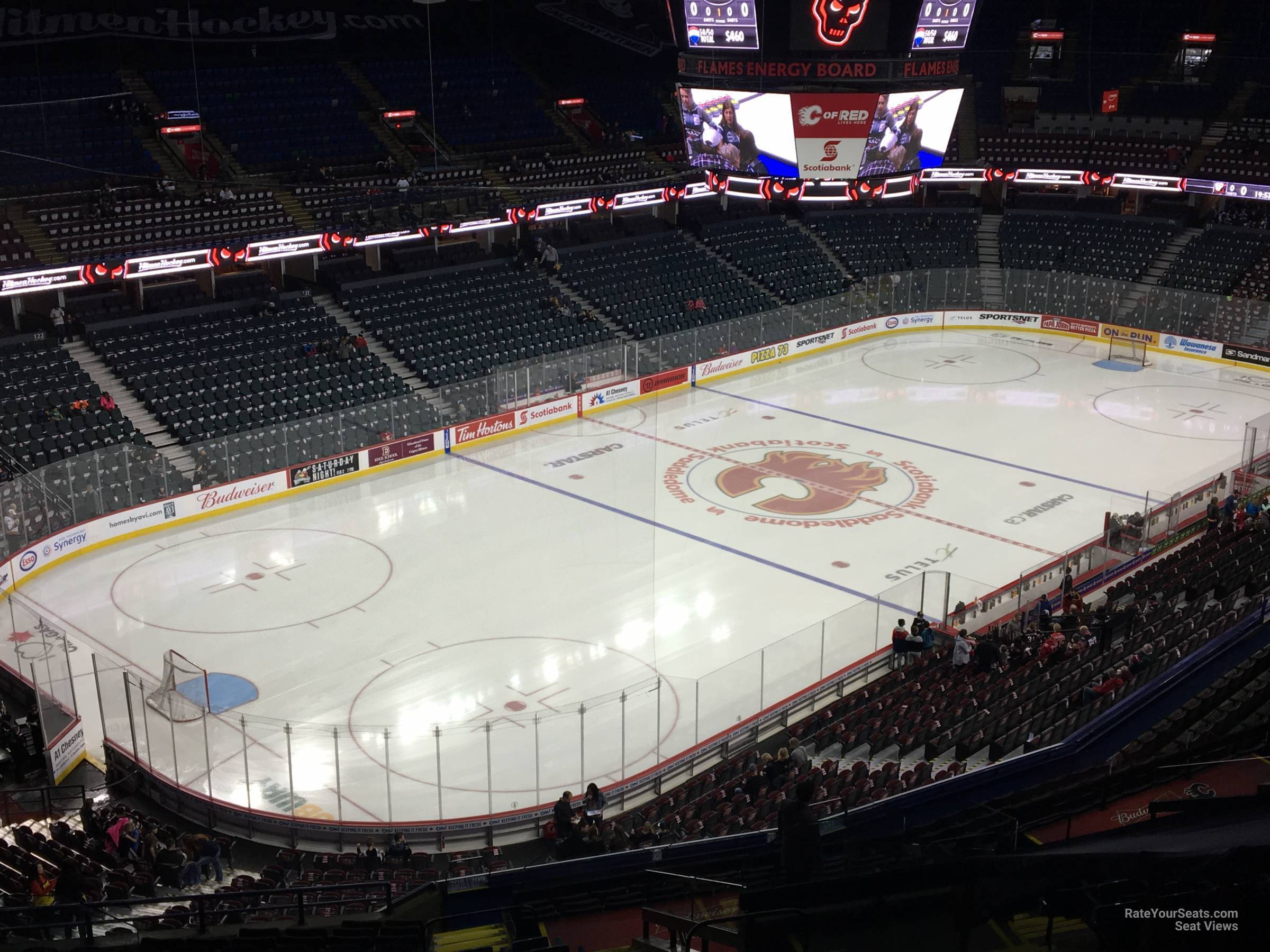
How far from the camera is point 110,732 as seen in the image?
16.8m

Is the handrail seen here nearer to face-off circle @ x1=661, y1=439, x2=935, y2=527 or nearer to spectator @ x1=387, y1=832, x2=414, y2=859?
spectator @ x1=387, y1=832, x2=414, y2=859

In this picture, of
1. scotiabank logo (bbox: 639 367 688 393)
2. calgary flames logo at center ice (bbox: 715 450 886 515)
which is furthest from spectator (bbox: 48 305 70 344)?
calgary flames logo at center ice (bbox: 715 450 886 515)

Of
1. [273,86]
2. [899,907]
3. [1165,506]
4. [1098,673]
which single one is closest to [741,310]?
[273,86]

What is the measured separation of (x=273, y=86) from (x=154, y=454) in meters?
17.2

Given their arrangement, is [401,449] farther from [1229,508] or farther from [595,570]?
[1229,508]

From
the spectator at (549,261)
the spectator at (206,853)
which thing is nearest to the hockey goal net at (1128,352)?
the spectator at (549,261)

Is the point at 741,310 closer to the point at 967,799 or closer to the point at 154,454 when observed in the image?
the point at 154,454

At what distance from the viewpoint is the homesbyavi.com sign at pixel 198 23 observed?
35.0 m

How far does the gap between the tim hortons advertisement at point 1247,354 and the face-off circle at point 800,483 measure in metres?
14.5

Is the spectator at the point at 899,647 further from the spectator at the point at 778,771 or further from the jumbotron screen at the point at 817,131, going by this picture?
the jumbotron screen at the point at 817,131

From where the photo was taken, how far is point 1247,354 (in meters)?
38.0

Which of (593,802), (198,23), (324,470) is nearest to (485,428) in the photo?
(324,470)

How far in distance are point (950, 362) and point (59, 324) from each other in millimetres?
24357

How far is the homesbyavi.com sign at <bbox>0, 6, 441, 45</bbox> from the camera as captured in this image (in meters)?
35.0
